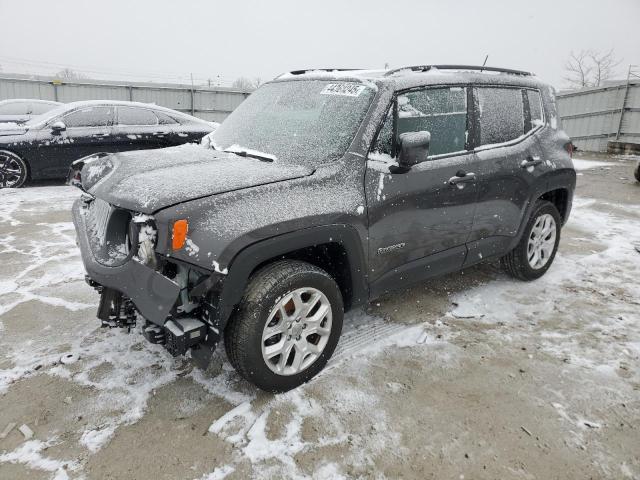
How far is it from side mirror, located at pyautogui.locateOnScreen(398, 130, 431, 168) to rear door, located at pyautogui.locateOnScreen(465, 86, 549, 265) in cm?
87

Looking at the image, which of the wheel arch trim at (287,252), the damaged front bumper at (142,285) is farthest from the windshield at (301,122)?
the damaged front bumper at (142,285)

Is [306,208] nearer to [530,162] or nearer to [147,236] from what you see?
[147,236]

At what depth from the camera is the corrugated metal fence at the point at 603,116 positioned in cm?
1559

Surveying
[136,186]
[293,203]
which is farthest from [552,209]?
[136,186]

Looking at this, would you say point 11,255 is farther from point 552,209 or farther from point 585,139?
point 585,139

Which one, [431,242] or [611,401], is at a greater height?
[431,242]

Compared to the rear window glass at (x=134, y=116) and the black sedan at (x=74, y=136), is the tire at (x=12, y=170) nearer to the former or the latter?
the black sedan at (x=74, y=136)

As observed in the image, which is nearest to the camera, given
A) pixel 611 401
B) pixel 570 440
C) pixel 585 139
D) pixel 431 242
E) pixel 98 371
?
pixel 570 440

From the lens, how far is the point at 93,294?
158 inches

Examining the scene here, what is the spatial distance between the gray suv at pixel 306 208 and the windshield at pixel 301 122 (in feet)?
0.04

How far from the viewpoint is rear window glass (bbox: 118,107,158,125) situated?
829cm

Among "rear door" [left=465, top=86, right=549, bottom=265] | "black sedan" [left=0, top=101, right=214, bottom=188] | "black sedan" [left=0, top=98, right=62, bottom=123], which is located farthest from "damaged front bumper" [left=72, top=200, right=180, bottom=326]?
"black sedan" [left=0, top=98, right=62, bottom=123]

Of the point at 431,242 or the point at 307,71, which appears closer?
the point at 431,242

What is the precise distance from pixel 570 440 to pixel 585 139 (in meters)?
17.7
